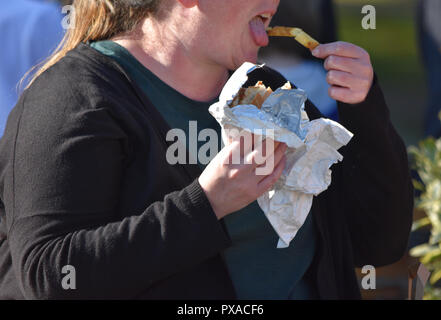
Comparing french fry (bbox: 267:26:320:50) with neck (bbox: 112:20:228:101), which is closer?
neck (bbox: 112:20:228:101)

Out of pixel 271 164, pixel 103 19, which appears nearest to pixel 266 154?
pixel 271 164

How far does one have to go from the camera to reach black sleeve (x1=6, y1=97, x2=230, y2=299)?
1.61 meters

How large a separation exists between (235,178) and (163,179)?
0.21 metres

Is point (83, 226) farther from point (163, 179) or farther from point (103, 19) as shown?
point (103, 19)

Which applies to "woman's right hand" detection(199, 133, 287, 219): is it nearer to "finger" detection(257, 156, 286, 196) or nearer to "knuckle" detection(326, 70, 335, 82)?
"finger" detection(257, 156, 286, 196)

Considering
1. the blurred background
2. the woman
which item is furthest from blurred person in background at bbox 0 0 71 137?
the blurred background

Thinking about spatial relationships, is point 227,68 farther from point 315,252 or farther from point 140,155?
point 315,252

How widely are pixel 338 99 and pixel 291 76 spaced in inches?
52.3

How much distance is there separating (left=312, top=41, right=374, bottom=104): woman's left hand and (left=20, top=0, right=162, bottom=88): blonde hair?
48 centimetres

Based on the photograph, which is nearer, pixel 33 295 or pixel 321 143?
pixel 33 295

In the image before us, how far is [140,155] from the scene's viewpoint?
5.75 feet

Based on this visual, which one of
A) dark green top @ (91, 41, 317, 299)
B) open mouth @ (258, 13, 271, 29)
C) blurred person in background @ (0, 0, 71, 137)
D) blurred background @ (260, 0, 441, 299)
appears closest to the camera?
dark green top @ (91, 41, 317, 299)

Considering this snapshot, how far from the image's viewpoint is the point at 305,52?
353 cm
